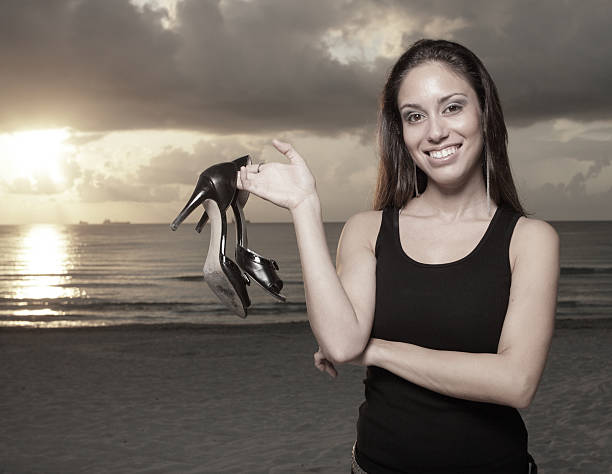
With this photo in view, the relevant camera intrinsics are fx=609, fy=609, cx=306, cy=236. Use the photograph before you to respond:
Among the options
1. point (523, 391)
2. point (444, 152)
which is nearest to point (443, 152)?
point (444, 152)

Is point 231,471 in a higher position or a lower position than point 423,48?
lower

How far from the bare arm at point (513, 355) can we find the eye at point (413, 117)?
1.60 feet

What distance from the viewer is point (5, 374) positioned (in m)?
9.60

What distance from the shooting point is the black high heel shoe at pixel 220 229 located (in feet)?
5.66

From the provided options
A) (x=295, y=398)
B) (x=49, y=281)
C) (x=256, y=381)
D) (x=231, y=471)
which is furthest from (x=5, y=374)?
(x=49, y=281)

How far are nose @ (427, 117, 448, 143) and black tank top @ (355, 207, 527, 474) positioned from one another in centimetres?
34

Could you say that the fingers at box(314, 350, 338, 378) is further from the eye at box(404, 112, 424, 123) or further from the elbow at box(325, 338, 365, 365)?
the eye at box(404, 112, 424, 123)

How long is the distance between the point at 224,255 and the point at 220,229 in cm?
10

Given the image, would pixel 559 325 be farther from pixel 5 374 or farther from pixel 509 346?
pixel 509 346

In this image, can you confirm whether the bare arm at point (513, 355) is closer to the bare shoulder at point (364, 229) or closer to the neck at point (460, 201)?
Answer: the neck at point (460, 201)

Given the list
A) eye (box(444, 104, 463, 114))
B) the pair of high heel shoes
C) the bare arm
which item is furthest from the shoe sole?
eye (box(444, 104, 463, 114))

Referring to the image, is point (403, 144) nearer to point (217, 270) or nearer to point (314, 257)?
point (314, 257)

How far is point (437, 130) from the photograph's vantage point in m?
1.80

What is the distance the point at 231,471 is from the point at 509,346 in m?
4.37
